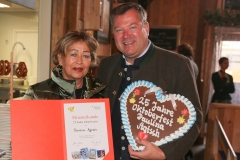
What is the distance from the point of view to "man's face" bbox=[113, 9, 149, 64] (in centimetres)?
152

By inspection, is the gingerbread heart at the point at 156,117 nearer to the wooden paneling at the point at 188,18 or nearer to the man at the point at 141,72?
the man at the point at 141,72

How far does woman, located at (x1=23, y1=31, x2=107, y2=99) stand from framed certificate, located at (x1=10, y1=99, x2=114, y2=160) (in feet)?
0.54

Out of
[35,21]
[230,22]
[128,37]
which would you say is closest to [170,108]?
[128,37]

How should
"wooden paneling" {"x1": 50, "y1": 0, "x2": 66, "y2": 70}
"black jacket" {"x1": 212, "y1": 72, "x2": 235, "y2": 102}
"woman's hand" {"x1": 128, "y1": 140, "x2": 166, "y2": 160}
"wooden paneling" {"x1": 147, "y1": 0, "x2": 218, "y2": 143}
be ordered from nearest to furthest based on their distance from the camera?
1. "woman's hand" {"x1": 128, "y1": 140, "x2": 166, "y2": 160}
2. "wooden paneling" {"x1": 50, "y1": 0, "x2": 66, "y2": 70}
3. "black jacket" {"x1": 212, "y1": 72, "x2": 235, "y2": 102}
4. "wooden paneling" {"x1": 147, "y1": 0, "x2": 218, "y2": 143}

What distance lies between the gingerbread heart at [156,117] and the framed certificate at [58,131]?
14 cm

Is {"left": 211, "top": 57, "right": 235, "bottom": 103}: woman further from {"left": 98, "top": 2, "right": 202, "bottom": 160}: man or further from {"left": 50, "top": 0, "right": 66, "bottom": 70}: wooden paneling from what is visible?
{"left": 98, "top": 2, "right": 202, "bottom": 160}: man

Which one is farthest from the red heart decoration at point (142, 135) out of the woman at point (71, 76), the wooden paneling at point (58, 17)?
the wooden paneling at point (58, 17)

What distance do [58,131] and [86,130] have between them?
13cm

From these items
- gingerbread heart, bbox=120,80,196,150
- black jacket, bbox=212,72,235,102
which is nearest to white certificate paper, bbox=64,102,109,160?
gingerbread heart, bbox=120,80,196,150

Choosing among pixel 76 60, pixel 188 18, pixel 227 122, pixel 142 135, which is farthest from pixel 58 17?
pixel 188 18

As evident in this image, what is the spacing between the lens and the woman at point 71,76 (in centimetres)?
154

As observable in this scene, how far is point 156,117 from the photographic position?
138cm

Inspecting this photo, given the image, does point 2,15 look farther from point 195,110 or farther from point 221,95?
point 221,95

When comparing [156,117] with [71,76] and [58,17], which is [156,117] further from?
[58,17]
